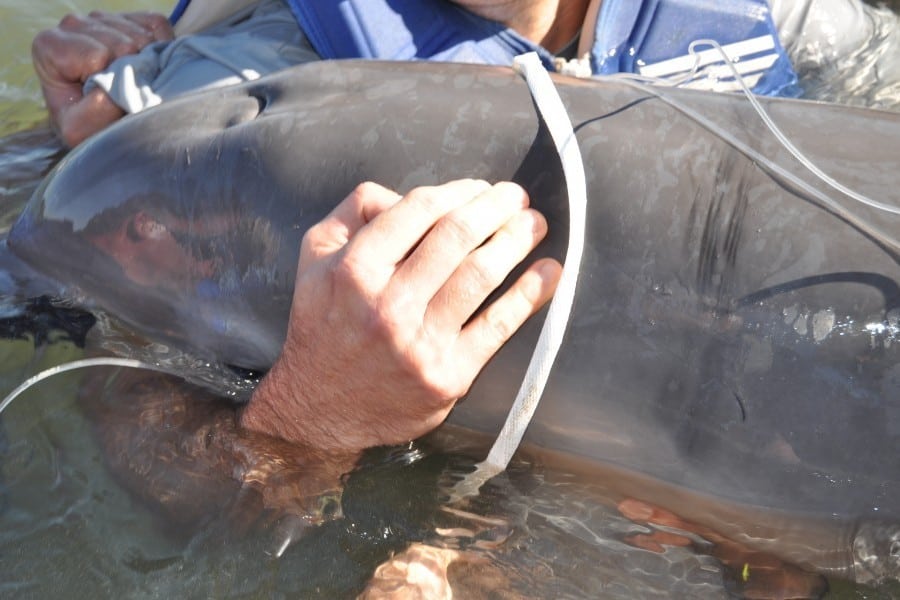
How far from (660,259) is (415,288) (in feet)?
1.98

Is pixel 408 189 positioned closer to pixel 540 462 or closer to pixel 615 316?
pixel 615 316

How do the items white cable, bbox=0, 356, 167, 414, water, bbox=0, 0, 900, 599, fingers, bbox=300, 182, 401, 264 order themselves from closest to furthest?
fingers, bbox=300, 182, 401, 264
water, bbox=0, 0, 900, 599
white cable, bbox=0, 356, 167, 414

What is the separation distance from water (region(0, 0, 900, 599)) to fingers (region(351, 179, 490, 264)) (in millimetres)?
681

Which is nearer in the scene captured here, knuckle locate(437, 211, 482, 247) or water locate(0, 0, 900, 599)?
knuckle locate(437, 211, 482, 247)

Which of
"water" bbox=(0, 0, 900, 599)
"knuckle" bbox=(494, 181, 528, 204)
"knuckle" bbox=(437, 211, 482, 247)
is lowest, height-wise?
"water" bbox=(0, 0, 900, 599)

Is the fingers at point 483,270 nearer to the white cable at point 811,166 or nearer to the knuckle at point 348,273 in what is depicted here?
the knuckle at point 348,273

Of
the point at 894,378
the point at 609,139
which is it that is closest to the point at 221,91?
the point at 609,139

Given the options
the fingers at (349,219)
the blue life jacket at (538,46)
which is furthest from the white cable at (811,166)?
the blue life jacket at (538,46)

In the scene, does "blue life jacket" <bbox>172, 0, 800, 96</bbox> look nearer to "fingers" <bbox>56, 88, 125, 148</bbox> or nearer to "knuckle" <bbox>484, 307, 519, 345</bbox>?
"fingers" <bbox>56, 88, 125, 148</bbox>

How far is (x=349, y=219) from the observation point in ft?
8.48

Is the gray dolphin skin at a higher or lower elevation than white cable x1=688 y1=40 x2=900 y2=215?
lower

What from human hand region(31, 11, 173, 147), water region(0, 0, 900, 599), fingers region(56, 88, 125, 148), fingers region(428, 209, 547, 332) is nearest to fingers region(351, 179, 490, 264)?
fingers region(428, 209, 547, 332)

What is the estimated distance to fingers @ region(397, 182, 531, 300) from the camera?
8.05 ft

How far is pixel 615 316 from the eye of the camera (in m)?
2.55
